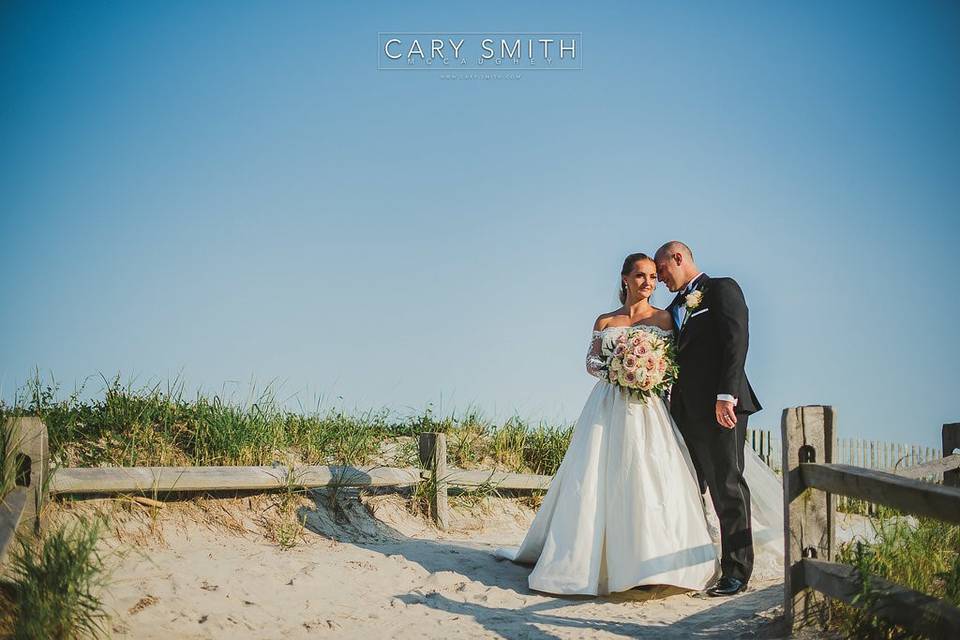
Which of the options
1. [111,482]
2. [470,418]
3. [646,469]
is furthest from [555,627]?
[470,418]

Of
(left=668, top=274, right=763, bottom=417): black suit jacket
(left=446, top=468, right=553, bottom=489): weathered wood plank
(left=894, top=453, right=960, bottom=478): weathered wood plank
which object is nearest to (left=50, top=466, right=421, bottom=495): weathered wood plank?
(left=446, top=468, right=553, bottom=489): weathered wood plank

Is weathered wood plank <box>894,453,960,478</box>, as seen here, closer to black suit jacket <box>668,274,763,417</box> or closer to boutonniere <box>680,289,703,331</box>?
black suit jacket <box>668,274,763,417</box>

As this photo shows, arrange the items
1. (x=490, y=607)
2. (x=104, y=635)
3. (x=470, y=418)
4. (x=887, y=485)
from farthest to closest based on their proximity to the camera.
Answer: (x=470, y=418) → (x=490, y=607) → (x=104, y=635) → (x=887, y=485)

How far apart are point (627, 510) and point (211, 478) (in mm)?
3877

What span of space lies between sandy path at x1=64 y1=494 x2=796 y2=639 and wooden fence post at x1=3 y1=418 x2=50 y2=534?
536mm

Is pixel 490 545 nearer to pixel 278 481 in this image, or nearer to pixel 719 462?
pixel 278 481

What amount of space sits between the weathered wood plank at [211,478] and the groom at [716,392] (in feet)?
11.3

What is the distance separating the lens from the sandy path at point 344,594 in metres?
5.95

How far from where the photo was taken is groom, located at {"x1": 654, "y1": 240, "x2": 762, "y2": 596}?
650 centimetres

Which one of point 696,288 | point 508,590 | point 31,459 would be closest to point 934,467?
point 696,288


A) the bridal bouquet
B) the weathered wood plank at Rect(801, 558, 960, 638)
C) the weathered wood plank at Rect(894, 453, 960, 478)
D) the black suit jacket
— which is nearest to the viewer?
the weathered wood plank at Rect(801, 558, 960, 638)

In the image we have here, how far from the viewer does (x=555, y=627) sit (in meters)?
6.04

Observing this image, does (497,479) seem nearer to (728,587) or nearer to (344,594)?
(344,594)

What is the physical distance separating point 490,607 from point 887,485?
126 inches
